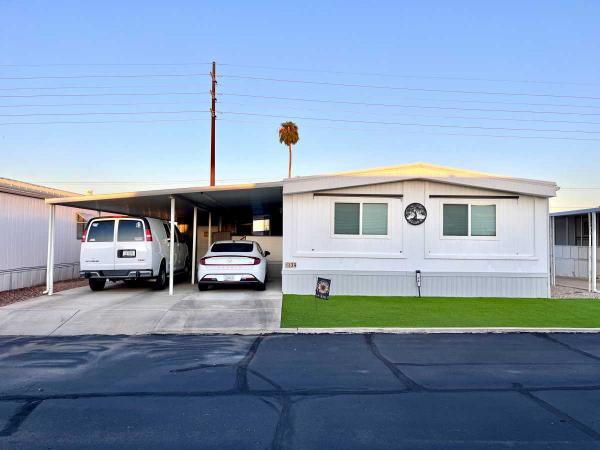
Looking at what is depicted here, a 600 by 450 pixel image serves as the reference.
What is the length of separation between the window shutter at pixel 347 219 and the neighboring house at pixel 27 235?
30.6ft

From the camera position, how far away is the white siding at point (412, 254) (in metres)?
13.5

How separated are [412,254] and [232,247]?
189 inches

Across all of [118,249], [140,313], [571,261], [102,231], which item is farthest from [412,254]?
[571,261]

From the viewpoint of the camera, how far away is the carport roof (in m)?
13.0

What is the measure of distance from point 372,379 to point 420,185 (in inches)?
330

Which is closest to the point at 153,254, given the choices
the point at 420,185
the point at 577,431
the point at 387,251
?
the point at 387,251

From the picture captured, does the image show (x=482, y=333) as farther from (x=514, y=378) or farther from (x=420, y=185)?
(x=420, y=185)

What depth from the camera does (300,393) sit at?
219 inches

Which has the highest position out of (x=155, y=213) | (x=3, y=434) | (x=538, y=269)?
(x=155, y=213)

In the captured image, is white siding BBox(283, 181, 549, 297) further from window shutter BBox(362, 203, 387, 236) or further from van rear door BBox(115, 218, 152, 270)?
van rear door BBox(115, 218, 152, 270)

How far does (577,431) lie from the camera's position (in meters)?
4.47

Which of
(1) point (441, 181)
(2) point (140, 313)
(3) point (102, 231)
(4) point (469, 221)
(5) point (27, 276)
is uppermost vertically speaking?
(1) point (441, 181)

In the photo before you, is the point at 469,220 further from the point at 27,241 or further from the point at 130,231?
the point at 27,241

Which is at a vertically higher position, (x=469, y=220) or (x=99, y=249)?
(x=469, y=220)
